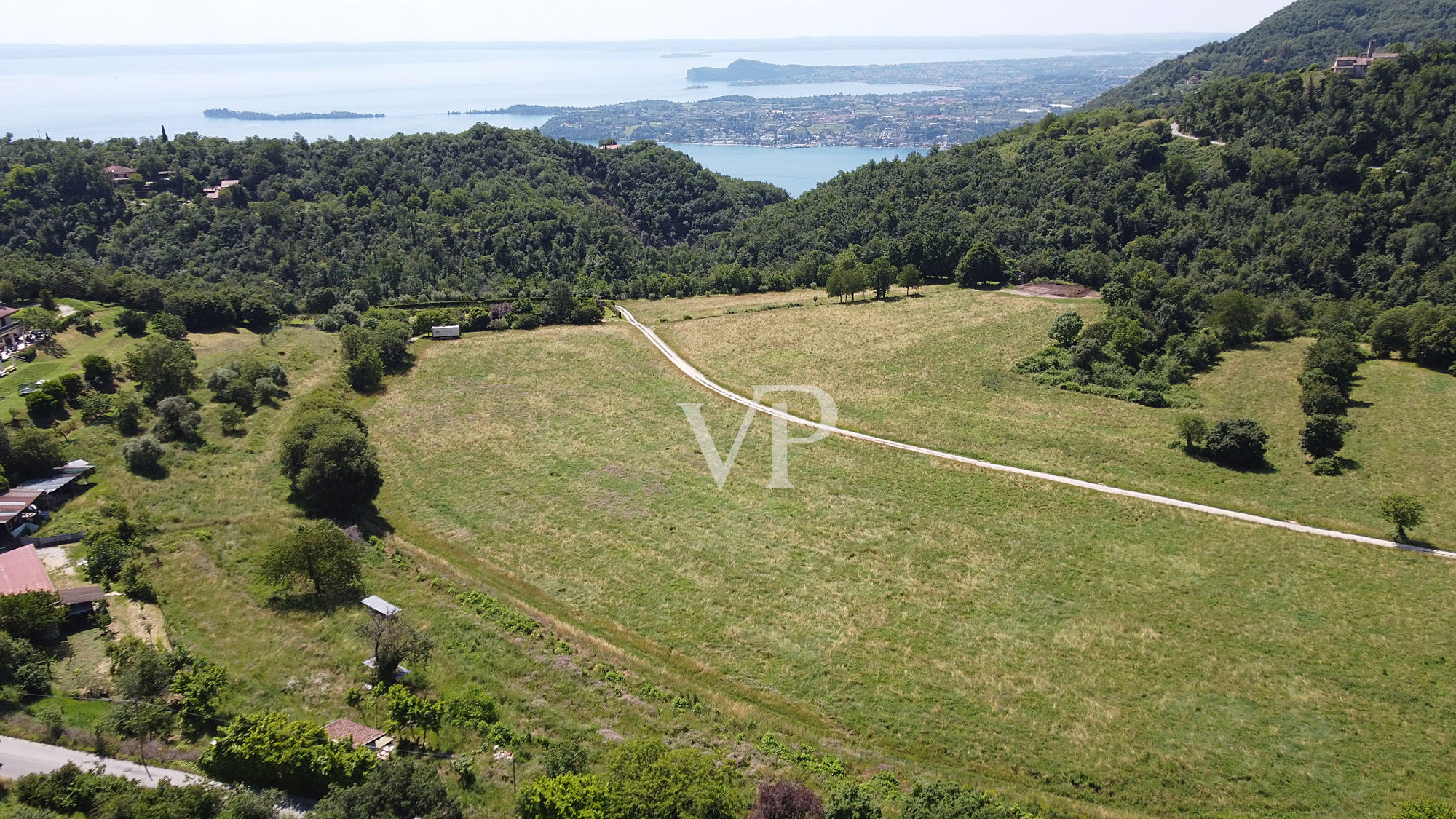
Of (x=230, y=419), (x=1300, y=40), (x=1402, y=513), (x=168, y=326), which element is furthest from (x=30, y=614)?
(x=1300, y=40)

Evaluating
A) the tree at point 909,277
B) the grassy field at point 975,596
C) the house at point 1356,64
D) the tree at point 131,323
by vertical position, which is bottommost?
→ the grassy field at point 975,596

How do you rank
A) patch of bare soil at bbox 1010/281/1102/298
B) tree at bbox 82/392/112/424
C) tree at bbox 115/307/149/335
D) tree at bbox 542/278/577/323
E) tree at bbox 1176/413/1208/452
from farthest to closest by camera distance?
patch of bare soil at bbox 1010/281/1102/298, tree at bbox 542/278/577/323, tree at bbox 115/307/149/335, tree at bbox 82/392/112/424, tree at bbox 1176/413/1208/452

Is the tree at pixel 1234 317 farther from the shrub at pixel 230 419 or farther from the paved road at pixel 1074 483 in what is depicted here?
the shrub at pixel 230 419

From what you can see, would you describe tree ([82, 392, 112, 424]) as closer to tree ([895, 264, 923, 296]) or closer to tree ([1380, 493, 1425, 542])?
tree ([895, 264, 923, 296])

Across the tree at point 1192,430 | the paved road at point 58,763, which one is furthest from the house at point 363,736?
the tree at point 1192,430

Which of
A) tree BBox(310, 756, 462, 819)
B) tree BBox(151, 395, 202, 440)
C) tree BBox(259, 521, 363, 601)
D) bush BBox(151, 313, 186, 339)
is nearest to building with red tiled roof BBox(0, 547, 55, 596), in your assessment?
tree BBox(259, 521, 363, 601)

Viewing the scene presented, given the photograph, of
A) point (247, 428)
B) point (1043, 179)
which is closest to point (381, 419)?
point (247, 428)
